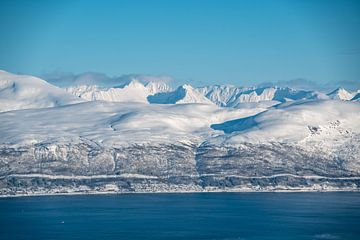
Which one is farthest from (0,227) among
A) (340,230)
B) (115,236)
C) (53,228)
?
(340,230)

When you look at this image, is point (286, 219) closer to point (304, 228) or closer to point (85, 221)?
point (304, 228)

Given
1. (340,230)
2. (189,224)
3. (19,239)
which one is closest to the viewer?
(19,239)

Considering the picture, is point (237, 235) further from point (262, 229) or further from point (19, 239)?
point (19, 239)

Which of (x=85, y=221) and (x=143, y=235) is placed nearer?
(x=143, y=235)

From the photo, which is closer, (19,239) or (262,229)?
(19,239)

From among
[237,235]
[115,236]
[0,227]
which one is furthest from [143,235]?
[0,227]

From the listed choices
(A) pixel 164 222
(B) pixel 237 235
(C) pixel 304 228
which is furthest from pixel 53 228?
(C) pixel 304 228

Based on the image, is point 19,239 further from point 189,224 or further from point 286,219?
point 286,219

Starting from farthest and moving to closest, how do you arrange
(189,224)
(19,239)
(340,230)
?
(189,224) → (340,230) → (19,239)
